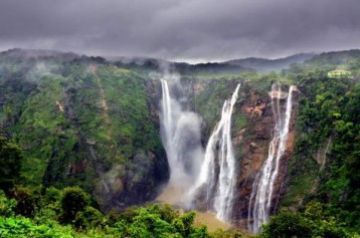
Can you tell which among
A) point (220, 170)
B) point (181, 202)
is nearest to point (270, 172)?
point (220, 170)

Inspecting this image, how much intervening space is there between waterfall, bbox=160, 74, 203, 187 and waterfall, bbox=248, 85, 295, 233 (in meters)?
22.5

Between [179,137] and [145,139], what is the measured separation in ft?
35.2

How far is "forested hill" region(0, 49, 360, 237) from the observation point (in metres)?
60.2

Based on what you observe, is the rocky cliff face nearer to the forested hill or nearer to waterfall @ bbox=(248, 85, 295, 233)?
the forested hill

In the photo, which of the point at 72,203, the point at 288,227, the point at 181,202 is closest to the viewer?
the point at 288,227

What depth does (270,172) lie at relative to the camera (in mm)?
85500

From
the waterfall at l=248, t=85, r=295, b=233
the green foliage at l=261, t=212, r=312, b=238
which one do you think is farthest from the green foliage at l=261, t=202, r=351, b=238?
the waterfall at l=248, t=85, r=295, b=233

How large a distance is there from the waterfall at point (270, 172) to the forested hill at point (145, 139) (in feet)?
3.52

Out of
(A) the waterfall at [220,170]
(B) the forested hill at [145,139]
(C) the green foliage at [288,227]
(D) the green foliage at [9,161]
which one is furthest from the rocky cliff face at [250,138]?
(D) the green foliage at [9,161]

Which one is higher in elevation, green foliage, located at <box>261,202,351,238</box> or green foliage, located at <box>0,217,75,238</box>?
green foliage, located at <box>0,217,75,238</box>

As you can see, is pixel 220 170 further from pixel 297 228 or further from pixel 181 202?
pixel 297 228

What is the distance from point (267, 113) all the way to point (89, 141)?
35.4m

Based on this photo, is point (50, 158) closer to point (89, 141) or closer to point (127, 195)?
point (89, 141)

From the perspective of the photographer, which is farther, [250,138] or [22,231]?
[250,138]
